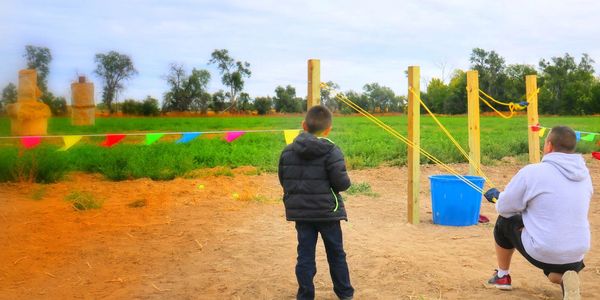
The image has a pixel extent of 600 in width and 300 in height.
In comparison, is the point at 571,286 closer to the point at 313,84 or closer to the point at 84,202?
the point at 313,84

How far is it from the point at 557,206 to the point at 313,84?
8.93 feet

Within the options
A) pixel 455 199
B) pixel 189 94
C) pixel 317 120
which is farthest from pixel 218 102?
pixel 317 120

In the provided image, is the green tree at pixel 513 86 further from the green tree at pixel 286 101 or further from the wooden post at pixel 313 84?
the wooden post at pixel 313 84

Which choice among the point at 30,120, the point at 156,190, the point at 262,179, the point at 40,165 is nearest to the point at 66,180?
the point at 40,165

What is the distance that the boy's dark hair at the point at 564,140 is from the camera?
3.34 m

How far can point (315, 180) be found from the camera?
11.3 ft

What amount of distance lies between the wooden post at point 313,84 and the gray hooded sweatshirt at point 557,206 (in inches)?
95.1

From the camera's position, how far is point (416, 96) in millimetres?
6023

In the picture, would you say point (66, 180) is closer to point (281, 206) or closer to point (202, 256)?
point (281, 206)

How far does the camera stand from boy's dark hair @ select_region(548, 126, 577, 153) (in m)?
3.34

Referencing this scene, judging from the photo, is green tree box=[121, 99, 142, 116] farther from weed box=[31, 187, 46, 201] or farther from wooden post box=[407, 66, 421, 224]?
wooden post box=[407, 66, 421, 224]

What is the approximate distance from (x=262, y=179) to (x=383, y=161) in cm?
380

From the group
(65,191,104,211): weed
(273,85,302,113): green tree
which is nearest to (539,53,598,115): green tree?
(273,85,302,113): green tree

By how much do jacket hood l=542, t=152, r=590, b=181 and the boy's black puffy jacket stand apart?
1.25 meters
